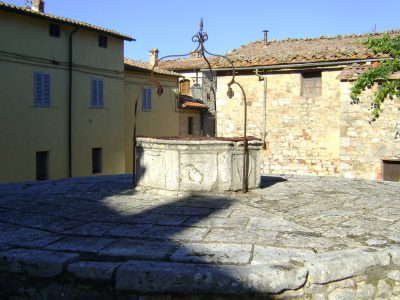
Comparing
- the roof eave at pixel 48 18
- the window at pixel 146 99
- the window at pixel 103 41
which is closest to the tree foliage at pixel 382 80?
the roof eave at pixel 48 18

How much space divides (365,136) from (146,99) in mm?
11268

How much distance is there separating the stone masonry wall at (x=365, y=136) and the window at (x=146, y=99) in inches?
415

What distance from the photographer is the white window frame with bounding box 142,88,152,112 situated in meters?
21.1

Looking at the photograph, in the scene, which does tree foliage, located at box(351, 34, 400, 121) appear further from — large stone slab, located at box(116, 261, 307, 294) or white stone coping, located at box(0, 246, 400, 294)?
large stone slab, located at box(116, 261, 307, 294)

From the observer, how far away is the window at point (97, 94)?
18438 mm

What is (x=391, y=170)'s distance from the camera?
12.4 meters

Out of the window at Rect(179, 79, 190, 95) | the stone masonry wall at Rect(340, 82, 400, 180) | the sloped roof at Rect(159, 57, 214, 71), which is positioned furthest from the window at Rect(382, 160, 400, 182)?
the window at Rect(179, 79, 190, 95)

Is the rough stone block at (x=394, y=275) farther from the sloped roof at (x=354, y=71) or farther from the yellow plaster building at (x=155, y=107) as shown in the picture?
the yellow plaster building at (x=155, y=107)

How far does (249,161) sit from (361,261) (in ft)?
11.2

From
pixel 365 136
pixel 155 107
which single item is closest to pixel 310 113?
pixel 365 136

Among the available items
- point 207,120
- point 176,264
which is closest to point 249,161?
point 176,264

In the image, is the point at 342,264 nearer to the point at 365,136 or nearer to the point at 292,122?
the point at 365,136

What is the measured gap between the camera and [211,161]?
702 centimetres

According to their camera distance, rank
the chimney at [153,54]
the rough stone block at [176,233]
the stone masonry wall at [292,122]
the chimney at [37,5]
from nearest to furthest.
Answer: the rough stone block at [176,233] → the stone masonry wall at [292,122] → the chimney at [37,5] → the chimney at [153,54]
